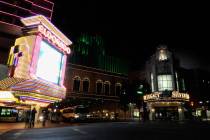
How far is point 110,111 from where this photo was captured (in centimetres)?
5178

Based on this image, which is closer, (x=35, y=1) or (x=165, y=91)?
(x=35, y=1)

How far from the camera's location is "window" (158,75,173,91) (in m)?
48.2

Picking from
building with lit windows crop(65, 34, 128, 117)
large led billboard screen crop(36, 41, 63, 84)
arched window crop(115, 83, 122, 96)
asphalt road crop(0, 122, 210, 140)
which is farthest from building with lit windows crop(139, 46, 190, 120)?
asphalt road crop(0, 122, 210, 140)

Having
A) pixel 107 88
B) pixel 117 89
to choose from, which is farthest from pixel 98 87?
pixel 117 89

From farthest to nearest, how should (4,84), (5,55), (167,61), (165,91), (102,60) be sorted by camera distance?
(102,60) < (167,61) < (165,91) < (5,55) < (4,84)

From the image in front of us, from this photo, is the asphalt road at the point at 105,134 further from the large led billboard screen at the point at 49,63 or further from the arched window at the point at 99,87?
the arched window at the point at 99,87

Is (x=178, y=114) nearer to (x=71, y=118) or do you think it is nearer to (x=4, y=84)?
(x=71, y=118)

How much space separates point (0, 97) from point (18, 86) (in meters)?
2.72

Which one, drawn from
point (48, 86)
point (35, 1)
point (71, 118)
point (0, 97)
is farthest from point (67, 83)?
point (0, 97)

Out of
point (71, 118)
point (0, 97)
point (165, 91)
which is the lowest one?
point (71, 118)

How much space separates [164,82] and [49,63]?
33049 millimetres

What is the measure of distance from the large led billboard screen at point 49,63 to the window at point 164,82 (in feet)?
96.8

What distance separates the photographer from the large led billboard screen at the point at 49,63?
2300 centimetres

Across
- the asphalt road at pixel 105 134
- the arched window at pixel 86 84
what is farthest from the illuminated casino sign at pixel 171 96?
the asphalt road at pixel 105 134
